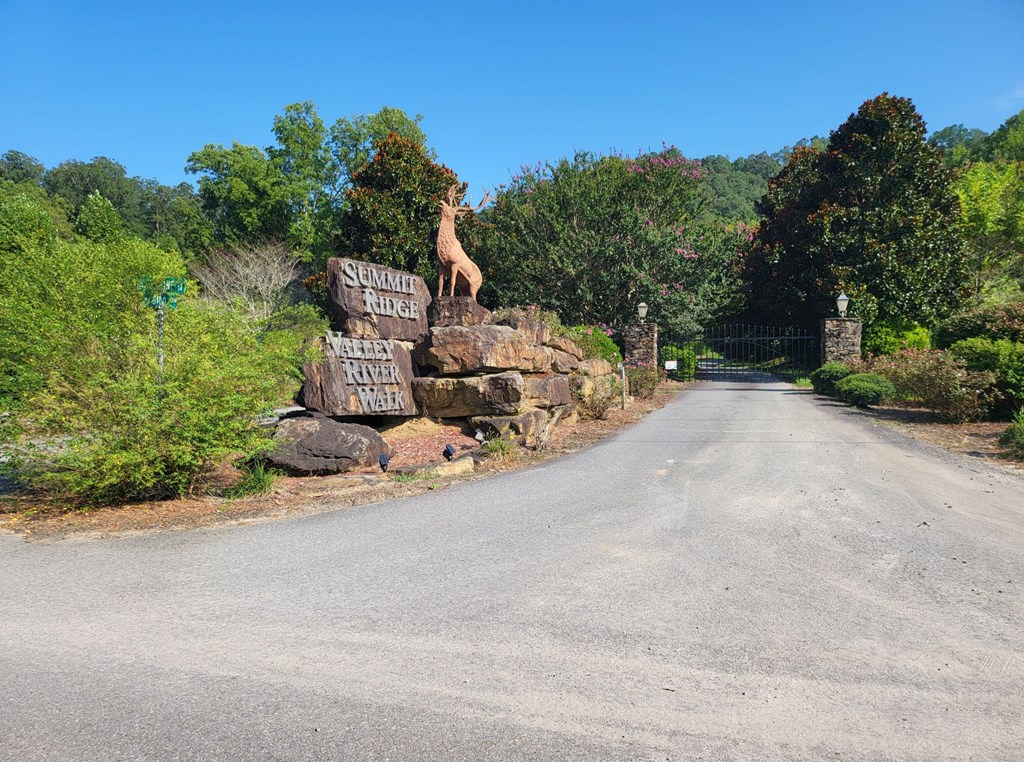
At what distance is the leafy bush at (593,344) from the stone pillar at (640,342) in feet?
10.5

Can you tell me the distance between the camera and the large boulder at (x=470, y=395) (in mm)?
10930

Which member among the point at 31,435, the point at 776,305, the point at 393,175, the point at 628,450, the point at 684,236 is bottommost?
the point at 628,450

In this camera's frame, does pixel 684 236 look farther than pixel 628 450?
Yes

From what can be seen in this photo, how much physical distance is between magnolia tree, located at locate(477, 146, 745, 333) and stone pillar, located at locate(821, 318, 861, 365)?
4.75 m

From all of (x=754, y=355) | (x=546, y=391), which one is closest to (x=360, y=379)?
(x=546, y=391)

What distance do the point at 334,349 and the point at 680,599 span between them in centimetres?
724

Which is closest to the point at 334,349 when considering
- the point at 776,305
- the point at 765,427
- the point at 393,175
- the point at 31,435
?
the point at 31,435

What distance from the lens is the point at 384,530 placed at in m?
5.82

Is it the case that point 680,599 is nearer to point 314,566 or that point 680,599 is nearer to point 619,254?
point 314,566

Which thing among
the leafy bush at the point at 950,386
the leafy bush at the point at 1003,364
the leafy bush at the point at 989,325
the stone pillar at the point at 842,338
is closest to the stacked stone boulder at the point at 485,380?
the leafy bush at the point at 950,386

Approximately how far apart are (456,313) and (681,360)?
16.3 m

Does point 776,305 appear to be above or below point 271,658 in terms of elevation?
above

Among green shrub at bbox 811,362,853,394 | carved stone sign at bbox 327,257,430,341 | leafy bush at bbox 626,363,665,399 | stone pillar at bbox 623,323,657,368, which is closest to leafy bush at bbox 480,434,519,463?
carved stone sign at bbox 327,257,430,341

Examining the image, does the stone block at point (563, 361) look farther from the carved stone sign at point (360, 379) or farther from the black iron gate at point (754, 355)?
the black iron gate at point (754, 355)
